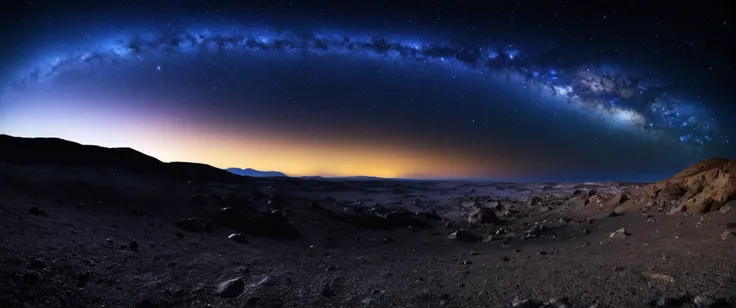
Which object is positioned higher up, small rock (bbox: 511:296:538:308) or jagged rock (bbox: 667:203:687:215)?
jagged rock (bbox: 667:203:687:215)

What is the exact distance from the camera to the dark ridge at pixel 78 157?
11914mm

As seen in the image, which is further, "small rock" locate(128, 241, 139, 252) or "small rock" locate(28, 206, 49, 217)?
"small rock" locate(28, 206, 49, 217)

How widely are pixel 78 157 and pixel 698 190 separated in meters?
18.1

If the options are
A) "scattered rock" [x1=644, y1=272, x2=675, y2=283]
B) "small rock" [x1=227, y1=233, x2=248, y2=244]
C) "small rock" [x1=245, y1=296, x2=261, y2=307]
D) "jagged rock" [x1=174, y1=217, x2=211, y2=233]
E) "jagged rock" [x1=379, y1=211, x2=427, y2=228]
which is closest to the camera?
"scattered rock" [x1=644, y1=272, x2=675, y2=283]

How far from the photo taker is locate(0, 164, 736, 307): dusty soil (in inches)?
171

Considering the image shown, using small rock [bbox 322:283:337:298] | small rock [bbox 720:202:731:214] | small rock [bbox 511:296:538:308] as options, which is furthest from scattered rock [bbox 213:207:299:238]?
small rock [bbox 720:202:731:214]

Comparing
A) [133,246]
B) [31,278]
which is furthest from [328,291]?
[133,246]

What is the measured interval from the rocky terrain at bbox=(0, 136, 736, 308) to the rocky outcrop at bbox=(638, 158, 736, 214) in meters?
0.04

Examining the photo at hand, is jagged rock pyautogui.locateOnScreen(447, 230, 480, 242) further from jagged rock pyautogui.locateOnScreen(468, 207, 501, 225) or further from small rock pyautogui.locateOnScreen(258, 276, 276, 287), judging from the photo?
small rock pyautogui.locateOnScreen(258, 276, 276, 287)

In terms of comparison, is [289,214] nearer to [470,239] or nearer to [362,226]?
[362,226]

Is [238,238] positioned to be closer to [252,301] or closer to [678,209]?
[252,301]

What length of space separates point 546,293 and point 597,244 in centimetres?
309

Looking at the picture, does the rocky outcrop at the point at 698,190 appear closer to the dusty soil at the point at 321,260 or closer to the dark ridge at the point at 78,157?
the dusty soil at the point at 321,260

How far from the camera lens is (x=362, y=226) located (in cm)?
1112
